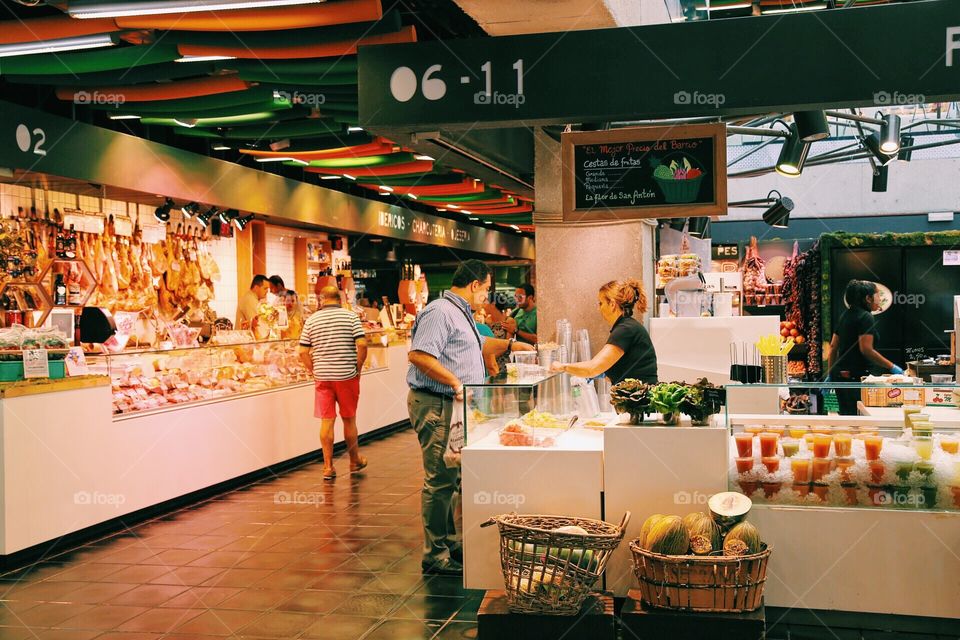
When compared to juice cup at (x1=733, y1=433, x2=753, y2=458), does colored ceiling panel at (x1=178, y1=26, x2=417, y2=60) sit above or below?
above

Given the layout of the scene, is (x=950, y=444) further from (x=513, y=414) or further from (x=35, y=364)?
(x=35, y=364)

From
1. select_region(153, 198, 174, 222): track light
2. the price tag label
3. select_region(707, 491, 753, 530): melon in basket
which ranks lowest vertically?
select_region(707, 491, 753, 530): melon in basket

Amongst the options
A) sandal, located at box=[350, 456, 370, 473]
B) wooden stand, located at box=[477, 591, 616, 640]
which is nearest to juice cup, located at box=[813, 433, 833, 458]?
wooden stand, located at box=[477, 591, 616, 640]

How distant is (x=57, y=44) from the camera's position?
5461mm

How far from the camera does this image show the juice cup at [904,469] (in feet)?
12.7

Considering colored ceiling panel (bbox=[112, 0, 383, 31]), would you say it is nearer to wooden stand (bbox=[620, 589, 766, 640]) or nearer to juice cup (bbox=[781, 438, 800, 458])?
juice cup (bbox=[781, 438, 800, 458])

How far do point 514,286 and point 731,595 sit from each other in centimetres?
2048

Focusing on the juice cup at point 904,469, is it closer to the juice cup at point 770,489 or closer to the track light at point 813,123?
the juice cup at point 770,489

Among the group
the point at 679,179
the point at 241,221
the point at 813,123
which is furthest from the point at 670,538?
the point at 241,221

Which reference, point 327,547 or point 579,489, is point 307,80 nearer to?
point 327,547

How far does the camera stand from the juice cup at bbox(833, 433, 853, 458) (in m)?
3.94

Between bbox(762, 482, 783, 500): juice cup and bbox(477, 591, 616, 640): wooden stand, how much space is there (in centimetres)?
92

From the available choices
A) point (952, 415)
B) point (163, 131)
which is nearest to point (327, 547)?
point (952, 415)

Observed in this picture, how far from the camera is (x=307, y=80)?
19.9ft
